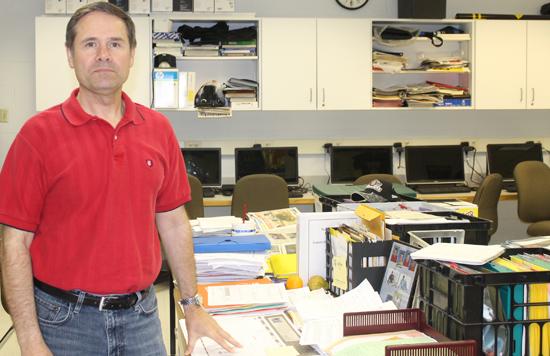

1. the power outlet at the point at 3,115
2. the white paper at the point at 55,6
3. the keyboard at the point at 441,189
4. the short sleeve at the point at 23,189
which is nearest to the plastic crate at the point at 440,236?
the short sleeve at the point at 23,189

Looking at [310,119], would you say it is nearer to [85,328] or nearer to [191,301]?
[191,301]

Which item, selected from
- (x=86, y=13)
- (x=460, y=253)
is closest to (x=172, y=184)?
(x=86, y=13)

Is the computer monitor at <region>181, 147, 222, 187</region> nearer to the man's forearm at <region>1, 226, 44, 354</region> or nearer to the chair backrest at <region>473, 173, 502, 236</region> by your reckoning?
the chair backrest at <region>473, 173, 502, 236</region>

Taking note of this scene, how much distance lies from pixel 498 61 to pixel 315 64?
1.61m

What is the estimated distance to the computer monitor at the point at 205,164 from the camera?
5398 mm

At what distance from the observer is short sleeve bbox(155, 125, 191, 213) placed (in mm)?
1916

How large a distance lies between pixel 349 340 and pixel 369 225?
25.3 inches

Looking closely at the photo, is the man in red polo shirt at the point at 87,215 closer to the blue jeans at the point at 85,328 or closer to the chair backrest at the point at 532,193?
the blue jeans at the point at 85,328

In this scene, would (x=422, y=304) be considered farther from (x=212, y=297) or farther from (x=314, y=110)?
(x=314, y=110)

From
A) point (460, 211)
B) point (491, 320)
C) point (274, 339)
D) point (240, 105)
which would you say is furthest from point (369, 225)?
point (240, 105)

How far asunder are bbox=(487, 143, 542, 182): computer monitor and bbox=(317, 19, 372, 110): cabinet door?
135cm

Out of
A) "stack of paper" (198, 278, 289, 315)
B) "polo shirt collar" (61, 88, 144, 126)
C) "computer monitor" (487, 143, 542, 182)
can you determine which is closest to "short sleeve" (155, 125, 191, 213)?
"polo shirt collar" (61, 88, 144, 126)

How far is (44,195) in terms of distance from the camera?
163 centimetres

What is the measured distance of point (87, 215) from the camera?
1655mm
